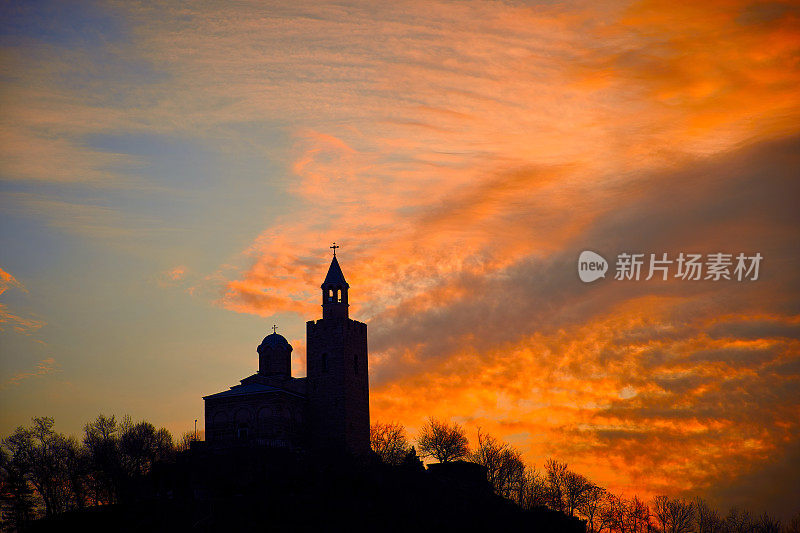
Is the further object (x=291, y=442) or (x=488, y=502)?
(x=488, y=502)

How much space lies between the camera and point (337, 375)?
93875 millimetres

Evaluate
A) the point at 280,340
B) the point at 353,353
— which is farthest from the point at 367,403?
the point at 280,340

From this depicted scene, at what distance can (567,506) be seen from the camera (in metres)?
111

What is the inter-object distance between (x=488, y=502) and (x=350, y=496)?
62.4ft

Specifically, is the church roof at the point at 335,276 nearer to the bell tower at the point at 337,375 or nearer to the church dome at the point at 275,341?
the bell tower at the point at 337,375

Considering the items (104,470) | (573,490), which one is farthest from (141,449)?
(573,490)

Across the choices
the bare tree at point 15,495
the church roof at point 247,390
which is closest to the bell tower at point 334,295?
the church roof at point 247,390

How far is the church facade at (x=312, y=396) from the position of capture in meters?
88.8

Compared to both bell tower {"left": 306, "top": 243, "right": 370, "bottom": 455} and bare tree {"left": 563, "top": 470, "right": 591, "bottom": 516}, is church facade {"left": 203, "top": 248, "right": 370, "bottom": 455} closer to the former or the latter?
bell tower {"left": 306, "top": 243, "right": 370, "bottom": 455}

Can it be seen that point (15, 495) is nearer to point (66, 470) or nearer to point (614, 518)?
point (66, 470)

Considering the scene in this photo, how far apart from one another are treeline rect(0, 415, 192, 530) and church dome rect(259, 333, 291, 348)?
1628cm

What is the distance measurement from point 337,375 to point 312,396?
137 inches

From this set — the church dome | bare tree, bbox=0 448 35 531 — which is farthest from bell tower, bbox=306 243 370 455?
bare tree, bbox=0 448 35 531

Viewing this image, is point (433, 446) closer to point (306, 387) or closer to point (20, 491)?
point (306, 387)
